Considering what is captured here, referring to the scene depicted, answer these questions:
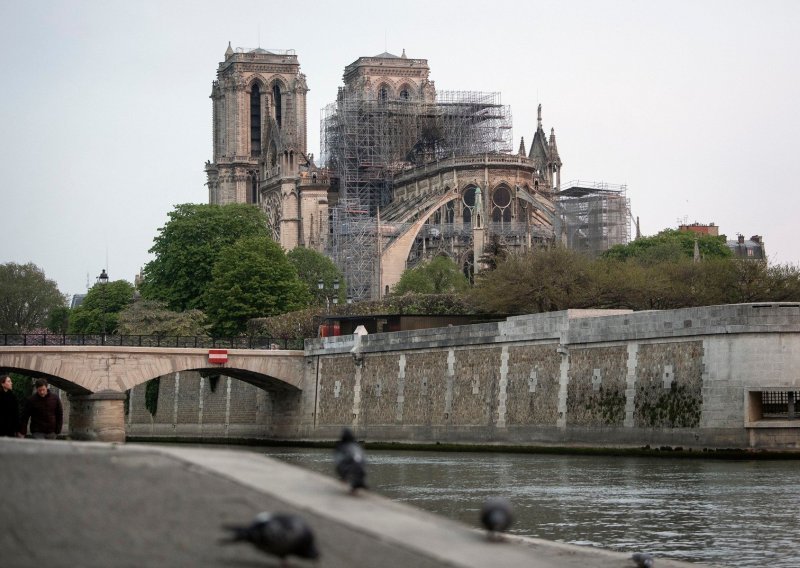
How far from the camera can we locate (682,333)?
1683 inches

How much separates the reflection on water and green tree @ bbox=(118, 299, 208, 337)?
3625 cm

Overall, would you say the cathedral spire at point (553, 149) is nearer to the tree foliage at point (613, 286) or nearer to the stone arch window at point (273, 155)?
the stone arch window at point (273, 155)

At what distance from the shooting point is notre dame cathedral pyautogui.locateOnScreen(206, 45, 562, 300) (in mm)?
113625

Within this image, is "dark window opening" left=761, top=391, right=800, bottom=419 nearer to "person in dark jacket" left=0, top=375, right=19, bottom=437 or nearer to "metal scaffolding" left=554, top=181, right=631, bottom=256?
"person in dark jacket" left=0, top=375, right=19, bottom=437

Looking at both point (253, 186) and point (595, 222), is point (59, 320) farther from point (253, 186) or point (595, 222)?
point (595, 222)

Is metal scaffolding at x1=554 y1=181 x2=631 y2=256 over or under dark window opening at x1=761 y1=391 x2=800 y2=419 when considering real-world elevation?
over

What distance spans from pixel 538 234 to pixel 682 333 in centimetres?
7152

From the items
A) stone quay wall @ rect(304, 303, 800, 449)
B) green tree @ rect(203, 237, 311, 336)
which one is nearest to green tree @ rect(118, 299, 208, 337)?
green tree @ rect(203, 237, 311, 336)

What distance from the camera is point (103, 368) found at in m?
59.9

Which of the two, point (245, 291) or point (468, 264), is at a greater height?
point (468, 264)

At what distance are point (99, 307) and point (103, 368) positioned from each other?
47.5 meters

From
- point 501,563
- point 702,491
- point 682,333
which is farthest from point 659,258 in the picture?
point 501,563

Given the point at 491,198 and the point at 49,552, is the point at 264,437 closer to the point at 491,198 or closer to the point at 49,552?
the point at 491,198

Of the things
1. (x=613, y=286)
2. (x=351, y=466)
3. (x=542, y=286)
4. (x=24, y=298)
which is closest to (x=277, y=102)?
(x=24, y=298)
